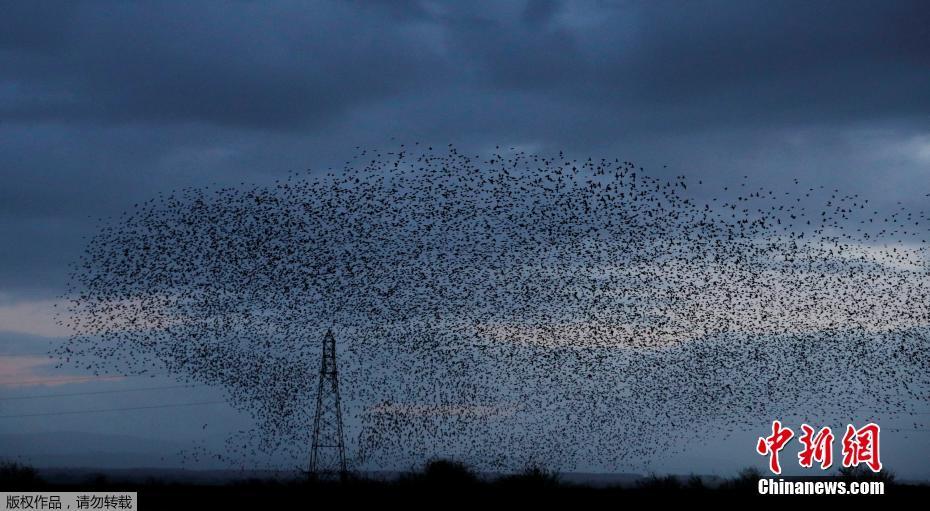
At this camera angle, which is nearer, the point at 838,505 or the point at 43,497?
the point at 43,497

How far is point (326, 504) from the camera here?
42.6m

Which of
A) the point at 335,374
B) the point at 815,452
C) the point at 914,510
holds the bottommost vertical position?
the point at 914,510

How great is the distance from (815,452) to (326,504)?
66.6ft

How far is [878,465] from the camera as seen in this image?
1603 inches

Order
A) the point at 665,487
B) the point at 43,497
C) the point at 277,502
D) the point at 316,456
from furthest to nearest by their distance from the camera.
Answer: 1. the point at 316,456
2. the point at 665,487
3. the point at 277,502
4. the point at 43,497

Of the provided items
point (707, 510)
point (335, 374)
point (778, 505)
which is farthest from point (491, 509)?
point (335, 374)

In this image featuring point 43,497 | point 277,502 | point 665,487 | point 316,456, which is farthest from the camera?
point 316,456

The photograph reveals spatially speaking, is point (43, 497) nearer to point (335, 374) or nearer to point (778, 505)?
point (335, 374)

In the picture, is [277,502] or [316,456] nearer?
[277,502]

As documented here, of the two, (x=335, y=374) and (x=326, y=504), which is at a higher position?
(x=335, y=374)

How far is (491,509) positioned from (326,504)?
7.15 m

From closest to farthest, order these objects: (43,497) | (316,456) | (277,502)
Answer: (43,497) < (277,502) < (316,456)

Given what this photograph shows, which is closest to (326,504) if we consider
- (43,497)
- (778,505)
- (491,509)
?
(491,509)

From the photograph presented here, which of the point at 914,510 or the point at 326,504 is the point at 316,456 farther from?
the point at 914,510
